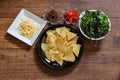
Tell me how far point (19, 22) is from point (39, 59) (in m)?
0.21

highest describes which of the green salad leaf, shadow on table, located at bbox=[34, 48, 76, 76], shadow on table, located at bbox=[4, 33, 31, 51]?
the green salad leaf

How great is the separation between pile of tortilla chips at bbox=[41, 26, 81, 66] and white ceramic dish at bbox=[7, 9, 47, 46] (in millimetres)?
56

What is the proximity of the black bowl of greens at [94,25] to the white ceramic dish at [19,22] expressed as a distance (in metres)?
0.19

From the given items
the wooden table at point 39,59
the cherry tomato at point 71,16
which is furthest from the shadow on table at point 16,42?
the cherry tomato at point 71,16

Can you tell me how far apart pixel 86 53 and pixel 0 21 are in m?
0.44

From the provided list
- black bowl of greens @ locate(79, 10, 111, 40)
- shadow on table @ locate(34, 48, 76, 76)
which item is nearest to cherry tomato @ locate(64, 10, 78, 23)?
black bowl of greens @ locate(79, 10, 111, 40)

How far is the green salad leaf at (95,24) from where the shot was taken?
1.34 meters

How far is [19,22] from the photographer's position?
1381mm

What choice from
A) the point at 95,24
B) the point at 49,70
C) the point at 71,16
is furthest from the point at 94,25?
the point at 49,70

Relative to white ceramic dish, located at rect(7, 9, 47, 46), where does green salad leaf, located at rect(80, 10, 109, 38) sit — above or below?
above

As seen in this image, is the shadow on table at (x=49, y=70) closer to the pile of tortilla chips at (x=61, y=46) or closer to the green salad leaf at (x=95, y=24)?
the pile of tortilla chips at (x=61, y=46)

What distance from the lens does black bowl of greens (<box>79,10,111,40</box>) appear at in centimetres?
134

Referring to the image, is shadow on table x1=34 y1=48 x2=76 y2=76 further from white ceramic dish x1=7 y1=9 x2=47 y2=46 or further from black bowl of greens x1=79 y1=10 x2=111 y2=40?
black bowl of greens x1=79 y1=10 x2=111 y2=40

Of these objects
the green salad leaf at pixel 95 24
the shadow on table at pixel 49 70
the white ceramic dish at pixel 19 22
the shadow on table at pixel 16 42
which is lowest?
the shadow on table at pixel 49 70
